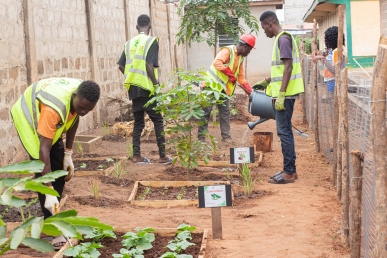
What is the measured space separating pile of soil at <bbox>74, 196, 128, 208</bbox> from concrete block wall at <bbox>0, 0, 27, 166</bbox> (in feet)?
5.64

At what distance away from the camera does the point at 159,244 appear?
5000 mm

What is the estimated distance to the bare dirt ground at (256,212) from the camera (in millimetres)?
4934

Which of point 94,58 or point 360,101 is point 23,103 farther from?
point 94,58

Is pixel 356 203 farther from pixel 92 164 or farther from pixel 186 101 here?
pixel 92 164

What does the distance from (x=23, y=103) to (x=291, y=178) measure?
3528 mm

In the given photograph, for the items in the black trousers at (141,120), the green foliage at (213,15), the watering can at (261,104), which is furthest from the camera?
the green foliage at (213,15)

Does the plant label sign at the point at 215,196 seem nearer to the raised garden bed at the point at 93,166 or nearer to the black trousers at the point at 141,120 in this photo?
the raised garden bed at the point at 93,166

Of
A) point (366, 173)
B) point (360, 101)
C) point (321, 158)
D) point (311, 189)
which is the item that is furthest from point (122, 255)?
point (321, 158)

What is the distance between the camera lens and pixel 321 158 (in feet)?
28.7

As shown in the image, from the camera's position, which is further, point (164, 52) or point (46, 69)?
point (164, 52)

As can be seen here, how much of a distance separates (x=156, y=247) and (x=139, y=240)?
149 millimetres

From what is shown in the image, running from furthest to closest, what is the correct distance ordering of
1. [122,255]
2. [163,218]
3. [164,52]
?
[164,52], [163,218], [122,255]

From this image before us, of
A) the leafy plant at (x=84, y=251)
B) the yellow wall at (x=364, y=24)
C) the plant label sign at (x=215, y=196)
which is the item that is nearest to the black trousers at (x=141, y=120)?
the plant label sign at (x=215, y=196)

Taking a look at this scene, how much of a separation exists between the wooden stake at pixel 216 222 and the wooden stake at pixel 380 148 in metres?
1.88
